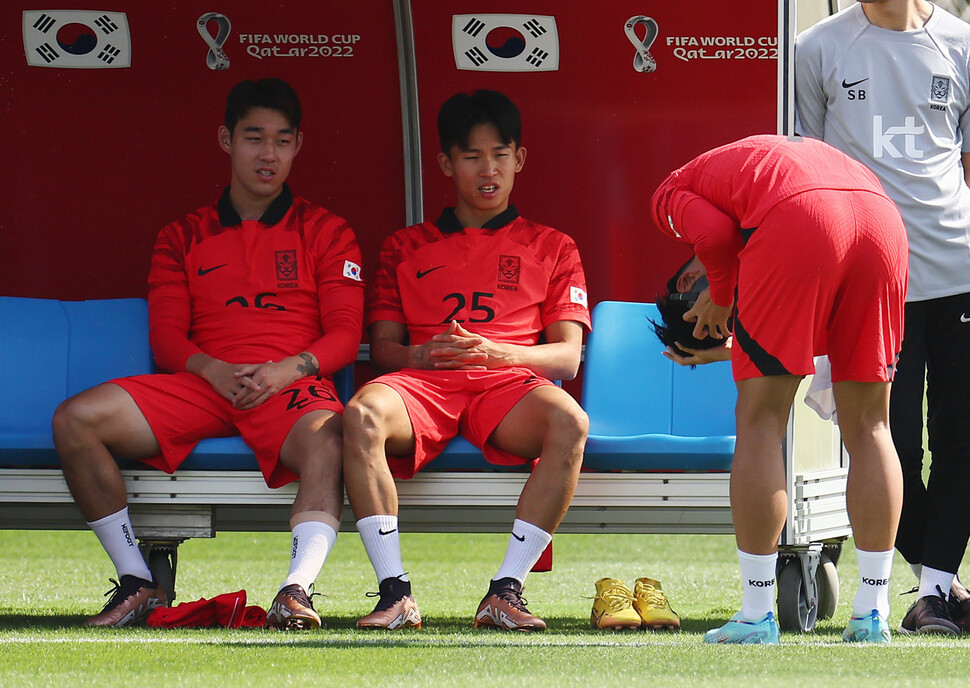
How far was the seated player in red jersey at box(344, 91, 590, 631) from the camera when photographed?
3.86 m

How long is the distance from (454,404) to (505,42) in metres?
1.79

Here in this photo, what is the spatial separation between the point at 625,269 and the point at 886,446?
210 centimetres

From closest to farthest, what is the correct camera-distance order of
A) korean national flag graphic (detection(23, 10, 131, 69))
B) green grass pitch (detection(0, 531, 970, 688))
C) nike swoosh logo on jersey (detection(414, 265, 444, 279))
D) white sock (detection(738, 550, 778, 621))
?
green grass pitch (detection(0, 531, 970, 688))
white sock (detection(738, 550, 778, 621))
nike swoosh logo on jersey (detection(414, 265, 444, 279))
korean national flag graphic (detection(23, 10, 131, 69))

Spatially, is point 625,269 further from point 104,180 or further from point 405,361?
point 104,180

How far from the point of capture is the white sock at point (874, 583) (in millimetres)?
3385

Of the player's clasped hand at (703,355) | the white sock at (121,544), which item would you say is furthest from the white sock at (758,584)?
the white sock at (121,544)

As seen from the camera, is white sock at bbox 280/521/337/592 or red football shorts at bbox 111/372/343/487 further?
red football shorts at bbox 111/372/343/487

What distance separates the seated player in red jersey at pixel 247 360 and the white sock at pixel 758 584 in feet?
3.59

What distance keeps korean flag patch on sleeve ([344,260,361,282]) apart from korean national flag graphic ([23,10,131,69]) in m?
1.44

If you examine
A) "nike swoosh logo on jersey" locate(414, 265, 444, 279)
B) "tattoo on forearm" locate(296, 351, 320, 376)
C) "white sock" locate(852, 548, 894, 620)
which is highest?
"nike swoosh logo on jersey" locate(414, 265, 444, 279)

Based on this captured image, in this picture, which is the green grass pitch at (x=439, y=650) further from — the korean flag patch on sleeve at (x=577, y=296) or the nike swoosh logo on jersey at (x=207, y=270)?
the nike swoosh logo on jersey at (x=207, y=270)

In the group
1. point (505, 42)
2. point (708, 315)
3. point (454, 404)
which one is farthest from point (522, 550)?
point (505, 42)

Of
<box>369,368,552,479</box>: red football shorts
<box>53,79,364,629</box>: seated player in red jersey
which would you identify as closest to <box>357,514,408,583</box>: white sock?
<box>53,79,364,629</box>: seated player in red jersey

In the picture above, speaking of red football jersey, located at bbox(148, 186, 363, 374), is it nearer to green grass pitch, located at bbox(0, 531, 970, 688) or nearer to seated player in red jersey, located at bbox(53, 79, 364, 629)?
seated player in red jersey, located at bbox(53, 79, 364, 629)
